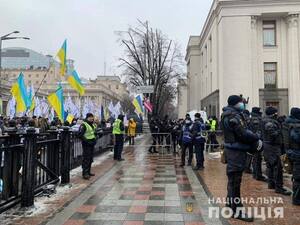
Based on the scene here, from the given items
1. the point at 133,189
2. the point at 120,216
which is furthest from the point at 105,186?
the point at 120,216

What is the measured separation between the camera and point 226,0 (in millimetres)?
37531

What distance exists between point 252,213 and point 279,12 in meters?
35.0

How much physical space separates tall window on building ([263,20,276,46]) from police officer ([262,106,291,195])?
1294 inches

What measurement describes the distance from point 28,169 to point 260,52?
3543 centimetres

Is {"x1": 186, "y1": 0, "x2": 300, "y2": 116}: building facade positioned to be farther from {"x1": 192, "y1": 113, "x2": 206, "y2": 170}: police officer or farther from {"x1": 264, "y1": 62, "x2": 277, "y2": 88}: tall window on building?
{"x1": 192, "y1": 113, "x2": 206, "y2": 170}: police officer

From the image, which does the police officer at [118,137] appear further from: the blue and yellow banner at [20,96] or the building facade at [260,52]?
the building facade at [260,52]

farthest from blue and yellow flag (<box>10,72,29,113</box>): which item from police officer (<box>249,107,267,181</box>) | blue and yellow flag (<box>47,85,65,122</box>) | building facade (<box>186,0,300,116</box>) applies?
building facade (<box>186,0,300,116</box>)

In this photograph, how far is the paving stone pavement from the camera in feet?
20.2

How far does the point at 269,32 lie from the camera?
38.9 m

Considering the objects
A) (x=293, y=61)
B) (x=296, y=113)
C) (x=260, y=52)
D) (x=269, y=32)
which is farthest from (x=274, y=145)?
(x=269, y=32)

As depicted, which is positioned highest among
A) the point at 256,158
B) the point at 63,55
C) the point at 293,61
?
the point at 293,61

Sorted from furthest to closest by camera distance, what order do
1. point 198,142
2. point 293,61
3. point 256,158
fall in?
1. point 293,61
2. point 198,142
3. point 256,158

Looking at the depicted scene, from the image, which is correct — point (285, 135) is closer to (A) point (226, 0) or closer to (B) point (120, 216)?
(B) point (120, 216)

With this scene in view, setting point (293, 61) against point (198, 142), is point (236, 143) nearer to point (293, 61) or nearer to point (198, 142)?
point (198, 142)
